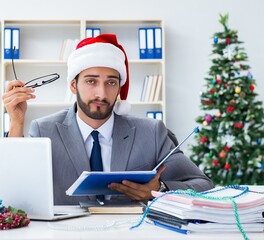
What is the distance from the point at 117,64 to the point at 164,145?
41 cm

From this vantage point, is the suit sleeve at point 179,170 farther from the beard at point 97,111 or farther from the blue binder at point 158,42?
the blue binder at point 158,42

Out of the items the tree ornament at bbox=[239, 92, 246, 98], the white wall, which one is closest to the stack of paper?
the tree ornament at bbox=[239, 92, 246, 98]

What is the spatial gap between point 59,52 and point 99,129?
11.0 feet

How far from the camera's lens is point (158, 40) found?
18.1 ft

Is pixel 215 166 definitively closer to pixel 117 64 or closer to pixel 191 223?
pixel 117 64

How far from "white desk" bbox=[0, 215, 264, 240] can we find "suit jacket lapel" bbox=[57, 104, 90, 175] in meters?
0.72

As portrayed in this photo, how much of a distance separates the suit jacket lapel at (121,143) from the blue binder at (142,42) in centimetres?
303

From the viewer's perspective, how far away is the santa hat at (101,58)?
255 cm

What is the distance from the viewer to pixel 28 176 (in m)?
1.68

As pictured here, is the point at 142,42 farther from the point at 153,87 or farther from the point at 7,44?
the point at 7,44

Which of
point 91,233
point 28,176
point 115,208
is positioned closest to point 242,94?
point 115,208

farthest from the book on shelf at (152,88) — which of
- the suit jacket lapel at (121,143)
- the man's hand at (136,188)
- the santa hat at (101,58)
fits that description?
the man's hand at (136,188)

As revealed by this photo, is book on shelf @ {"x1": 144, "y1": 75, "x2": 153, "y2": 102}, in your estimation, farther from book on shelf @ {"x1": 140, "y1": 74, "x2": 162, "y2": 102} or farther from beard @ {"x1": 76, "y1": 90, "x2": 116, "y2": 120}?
beard @ {"x1": 76, "y1": 90, "x2": 116, "y2": 120}

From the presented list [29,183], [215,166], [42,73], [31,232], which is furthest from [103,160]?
[42,73]
